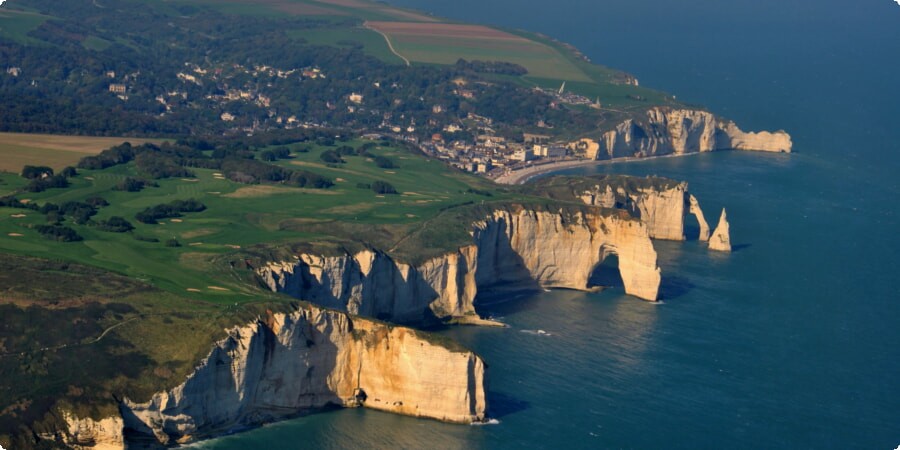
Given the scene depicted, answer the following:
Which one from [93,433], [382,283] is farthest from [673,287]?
[93,433]

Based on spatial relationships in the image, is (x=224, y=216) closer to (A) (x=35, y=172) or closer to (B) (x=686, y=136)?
(A) (x=35, y=172)

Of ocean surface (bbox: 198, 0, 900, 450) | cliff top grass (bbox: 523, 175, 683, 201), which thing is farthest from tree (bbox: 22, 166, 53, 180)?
cliff top grass (bbox: 523, 175, 683, 201)

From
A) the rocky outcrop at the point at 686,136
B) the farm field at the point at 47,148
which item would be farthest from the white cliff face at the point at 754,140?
the farm field at the point at 47,148

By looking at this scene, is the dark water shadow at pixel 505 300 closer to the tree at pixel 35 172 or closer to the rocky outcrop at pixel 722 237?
the rocky outcrop at pixel 722 237

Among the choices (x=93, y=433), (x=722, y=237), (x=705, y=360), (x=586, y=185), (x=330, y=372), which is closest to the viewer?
(x=93, y=433)

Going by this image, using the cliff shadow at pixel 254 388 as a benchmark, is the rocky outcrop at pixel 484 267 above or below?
above

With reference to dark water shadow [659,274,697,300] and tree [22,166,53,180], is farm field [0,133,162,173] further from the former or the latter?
dark water shadow [659,274,697,300]

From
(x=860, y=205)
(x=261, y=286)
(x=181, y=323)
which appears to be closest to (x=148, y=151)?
(x=261, y=286)
